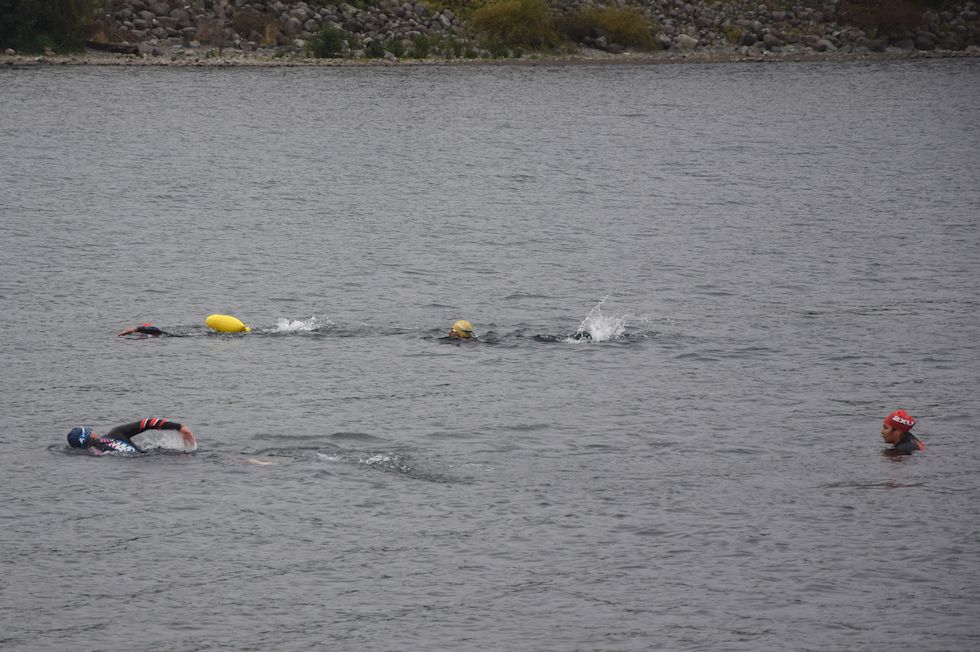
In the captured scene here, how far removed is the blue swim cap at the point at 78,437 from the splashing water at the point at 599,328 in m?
16.8

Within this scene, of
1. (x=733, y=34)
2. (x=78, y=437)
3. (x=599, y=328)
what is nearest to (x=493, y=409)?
(x=599, y=328)

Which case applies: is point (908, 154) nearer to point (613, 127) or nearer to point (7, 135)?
point (613, 127)

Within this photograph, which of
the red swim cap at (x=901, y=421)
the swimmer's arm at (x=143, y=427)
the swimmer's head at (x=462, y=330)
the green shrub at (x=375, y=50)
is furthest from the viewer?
the green shrub at (x=375, y=50)

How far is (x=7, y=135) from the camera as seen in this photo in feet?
311

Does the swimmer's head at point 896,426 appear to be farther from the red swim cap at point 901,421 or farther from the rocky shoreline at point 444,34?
the rocky shoreline at point 444,34

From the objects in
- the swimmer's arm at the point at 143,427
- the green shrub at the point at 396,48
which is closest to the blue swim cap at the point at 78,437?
the swimmer's arm at the point at 143,427

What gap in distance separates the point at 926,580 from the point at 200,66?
11586 cm

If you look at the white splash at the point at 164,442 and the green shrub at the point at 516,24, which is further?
the green shrub at the point at 516,24

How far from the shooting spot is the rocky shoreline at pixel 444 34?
133 meters

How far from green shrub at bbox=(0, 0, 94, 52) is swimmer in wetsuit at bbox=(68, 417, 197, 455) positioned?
341 ft

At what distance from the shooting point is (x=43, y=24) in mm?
130125

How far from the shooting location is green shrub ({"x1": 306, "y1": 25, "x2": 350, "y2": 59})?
132500 millimetres

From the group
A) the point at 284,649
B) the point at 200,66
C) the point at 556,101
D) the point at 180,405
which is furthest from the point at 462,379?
the point at 200,66

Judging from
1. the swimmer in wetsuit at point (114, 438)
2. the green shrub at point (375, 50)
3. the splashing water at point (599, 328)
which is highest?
the green shrub at point (375, 50)
